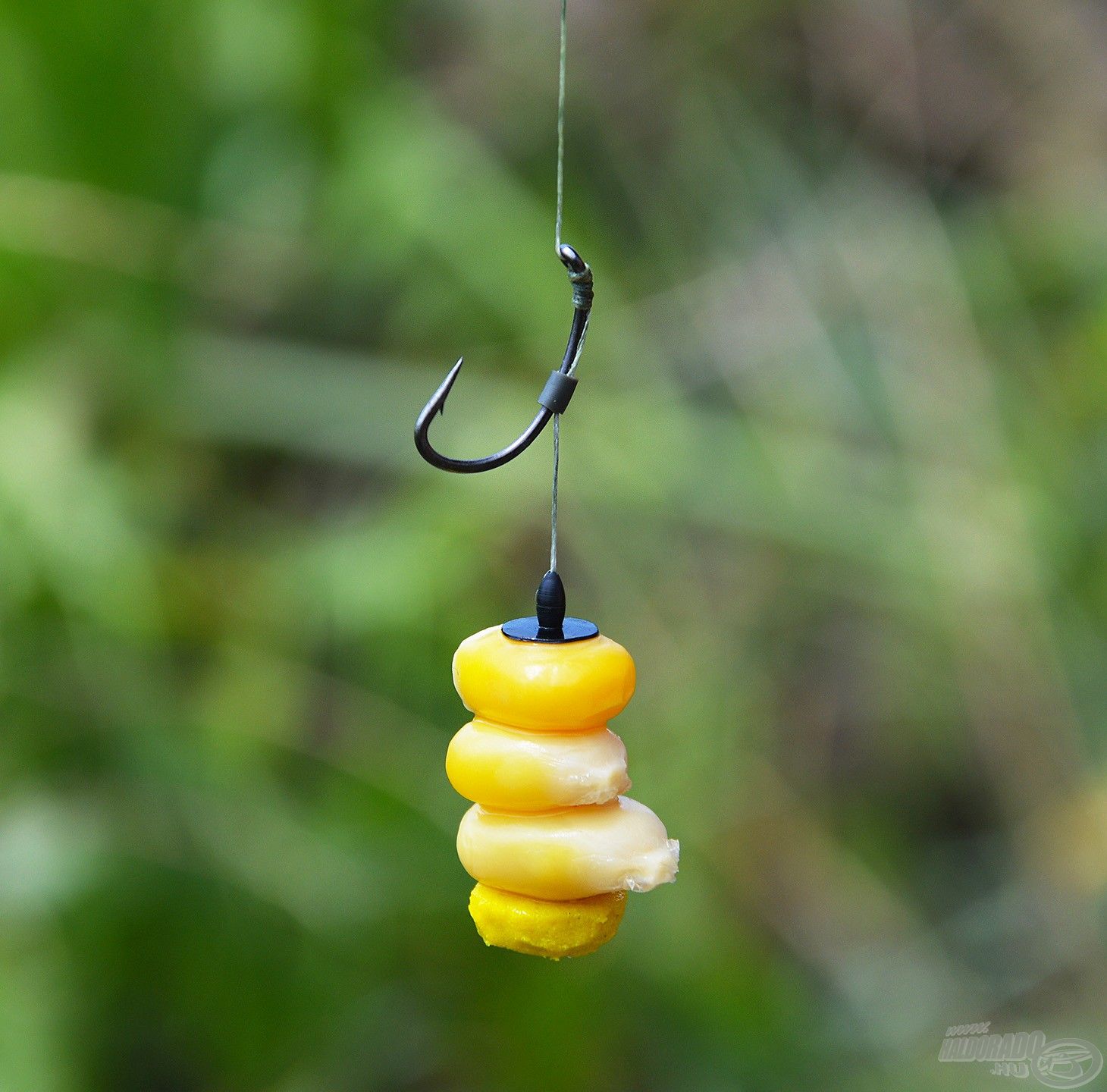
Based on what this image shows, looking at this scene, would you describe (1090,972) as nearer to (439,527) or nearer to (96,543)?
(439,527)

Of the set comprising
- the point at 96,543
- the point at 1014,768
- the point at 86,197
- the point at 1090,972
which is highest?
the point at 86,197

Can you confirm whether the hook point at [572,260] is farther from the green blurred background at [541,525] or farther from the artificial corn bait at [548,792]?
the green blurred background at [541,525]

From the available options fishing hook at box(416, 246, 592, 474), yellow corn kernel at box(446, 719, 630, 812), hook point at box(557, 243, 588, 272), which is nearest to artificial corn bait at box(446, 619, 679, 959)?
yellow corn kernel at box(446, 719, 630, 812)

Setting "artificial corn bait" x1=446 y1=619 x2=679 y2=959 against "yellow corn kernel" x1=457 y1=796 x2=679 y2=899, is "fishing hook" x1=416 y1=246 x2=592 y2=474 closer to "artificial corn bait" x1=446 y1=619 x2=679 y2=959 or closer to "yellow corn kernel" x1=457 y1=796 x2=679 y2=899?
"artificial corn bait" x1=446 y1=619 x2=679 y2=959

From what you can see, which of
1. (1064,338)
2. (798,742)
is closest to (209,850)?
(798,742)

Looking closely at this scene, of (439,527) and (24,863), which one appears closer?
(24,863)

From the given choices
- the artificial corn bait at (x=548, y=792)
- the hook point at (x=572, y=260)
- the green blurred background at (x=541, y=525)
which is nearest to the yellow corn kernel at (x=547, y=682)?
the artificial corn bait at (x=548, y=792)

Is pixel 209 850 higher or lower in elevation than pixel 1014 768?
lower
